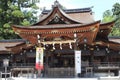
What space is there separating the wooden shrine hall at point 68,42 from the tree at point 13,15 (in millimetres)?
13438

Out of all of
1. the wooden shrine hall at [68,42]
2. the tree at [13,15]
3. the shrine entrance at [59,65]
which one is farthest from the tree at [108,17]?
the shrine entrance at [59,65]

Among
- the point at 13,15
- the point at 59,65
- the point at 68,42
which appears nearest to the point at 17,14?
the point at 13,15

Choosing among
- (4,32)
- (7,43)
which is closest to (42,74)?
(7,43)

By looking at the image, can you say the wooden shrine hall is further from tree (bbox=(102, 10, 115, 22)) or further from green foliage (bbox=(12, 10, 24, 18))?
tree (bbox=(102, 10, 115, 22))

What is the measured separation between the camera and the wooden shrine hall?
75.7 ft

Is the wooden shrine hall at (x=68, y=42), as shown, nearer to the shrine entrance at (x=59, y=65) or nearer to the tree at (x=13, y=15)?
the shrine entrance at (x=59, y=65)

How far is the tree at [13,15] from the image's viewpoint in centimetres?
4122

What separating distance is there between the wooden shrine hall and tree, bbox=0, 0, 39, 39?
1344 centimetres

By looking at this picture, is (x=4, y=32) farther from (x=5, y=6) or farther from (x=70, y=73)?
(x=70, y=73)

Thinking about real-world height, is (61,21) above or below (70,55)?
above

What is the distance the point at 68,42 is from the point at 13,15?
1996 cm

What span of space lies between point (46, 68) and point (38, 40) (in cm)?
290

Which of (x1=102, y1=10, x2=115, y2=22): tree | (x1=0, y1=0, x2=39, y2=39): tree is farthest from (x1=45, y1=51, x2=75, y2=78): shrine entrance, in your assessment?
(x1=102, y1=10, x2=115, y2=22): tree

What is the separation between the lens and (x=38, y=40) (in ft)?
78.4
